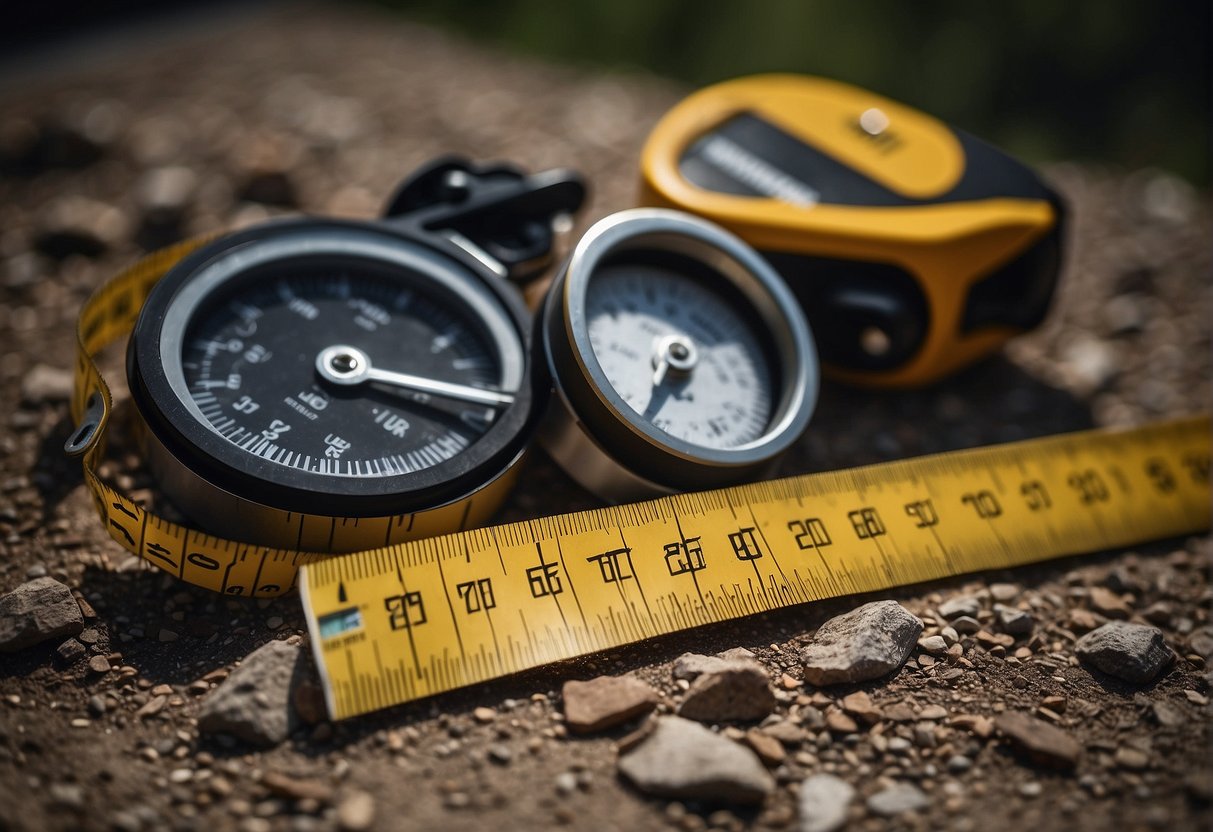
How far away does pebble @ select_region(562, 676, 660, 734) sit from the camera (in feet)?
5.82

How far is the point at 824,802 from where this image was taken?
167cm

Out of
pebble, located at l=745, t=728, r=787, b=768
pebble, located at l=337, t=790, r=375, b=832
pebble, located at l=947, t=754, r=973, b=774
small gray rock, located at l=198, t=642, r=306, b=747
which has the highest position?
pebble, located at l=947, t=754, r=973, b=774

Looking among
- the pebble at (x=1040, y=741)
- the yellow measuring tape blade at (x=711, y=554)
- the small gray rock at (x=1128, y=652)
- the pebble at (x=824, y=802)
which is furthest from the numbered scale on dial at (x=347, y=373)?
the small gray rock at (x=1128, y=652)

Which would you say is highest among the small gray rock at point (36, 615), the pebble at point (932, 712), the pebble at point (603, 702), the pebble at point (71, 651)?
the pebble at point (932, 712)

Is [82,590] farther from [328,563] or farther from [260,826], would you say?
[260,826]

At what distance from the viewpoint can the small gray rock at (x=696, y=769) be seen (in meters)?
1.64

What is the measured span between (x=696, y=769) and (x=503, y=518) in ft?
2.60

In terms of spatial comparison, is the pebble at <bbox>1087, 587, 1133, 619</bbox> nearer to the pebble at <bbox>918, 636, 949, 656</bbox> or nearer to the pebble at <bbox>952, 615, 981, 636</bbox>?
the pebble at <bbox>952, 615, 981, 636</bbox>

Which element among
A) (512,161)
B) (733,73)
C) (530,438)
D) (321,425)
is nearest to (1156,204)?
(733,73)

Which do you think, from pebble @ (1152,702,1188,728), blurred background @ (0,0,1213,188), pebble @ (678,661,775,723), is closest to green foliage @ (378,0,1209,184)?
blurred background @ (0,0,1213,188)

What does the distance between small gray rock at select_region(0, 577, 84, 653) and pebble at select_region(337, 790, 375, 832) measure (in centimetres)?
68

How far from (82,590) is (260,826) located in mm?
716

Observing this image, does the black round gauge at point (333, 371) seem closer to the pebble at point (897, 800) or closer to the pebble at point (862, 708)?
the pebble at point (862, 708)

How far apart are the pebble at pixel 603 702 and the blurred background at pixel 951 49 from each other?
3325 millimetres
